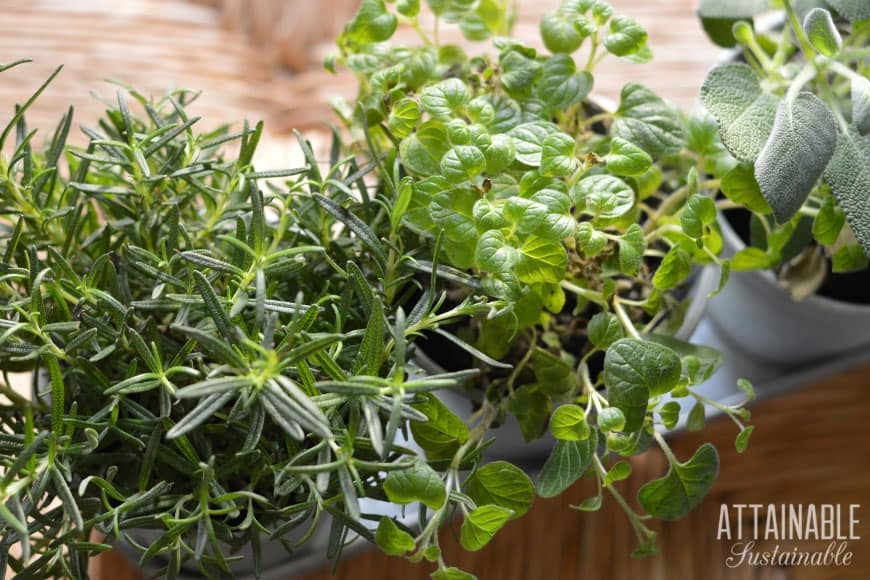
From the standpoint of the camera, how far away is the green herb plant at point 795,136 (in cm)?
57

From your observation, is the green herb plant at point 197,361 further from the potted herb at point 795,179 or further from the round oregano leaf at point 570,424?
the potted herb at point 795,179

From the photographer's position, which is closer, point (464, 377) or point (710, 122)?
point (464, 377)

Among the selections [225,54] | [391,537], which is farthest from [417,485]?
[225,54]

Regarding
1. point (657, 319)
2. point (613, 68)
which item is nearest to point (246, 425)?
point (657, 319)

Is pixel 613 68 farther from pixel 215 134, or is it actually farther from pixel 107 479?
pixel 107 479

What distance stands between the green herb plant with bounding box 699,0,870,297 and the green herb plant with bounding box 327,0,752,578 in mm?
38

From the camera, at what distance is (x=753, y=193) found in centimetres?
61

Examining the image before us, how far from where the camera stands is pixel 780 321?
0.79m

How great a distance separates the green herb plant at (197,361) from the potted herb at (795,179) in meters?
0.21

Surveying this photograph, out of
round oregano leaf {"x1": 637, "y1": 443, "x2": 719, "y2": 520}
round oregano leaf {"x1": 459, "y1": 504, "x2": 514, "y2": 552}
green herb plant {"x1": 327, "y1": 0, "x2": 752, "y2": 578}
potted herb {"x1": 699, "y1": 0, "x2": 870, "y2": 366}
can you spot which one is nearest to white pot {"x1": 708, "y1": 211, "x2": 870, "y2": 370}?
potted herb {"x1": 699, "y1": 0, "x2": 870, "y2": 366}

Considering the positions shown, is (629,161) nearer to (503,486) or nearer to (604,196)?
(604,196)

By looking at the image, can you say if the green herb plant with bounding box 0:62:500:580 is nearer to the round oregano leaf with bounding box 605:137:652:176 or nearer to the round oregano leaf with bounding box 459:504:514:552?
the round oregano leaf with bounding box 459:504:514:552

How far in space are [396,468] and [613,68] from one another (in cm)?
68

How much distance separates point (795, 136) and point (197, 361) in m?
0.40
